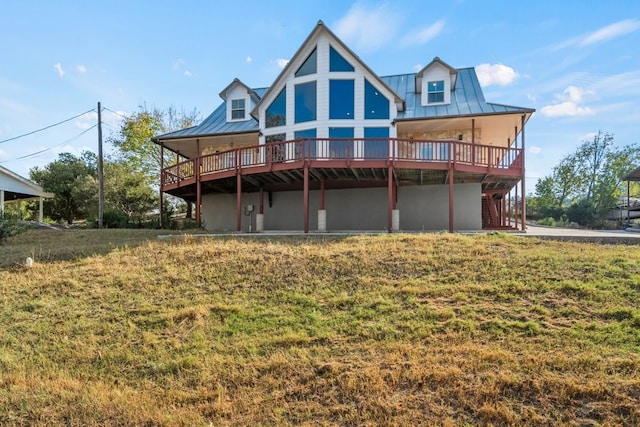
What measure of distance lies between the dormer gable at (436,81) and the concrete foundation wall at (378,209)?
4220 millimetres

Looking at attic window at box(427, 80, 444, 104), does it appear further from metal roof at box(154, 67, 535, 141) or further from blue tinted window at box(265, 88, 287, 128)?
blue tinted window at box(265, 88, 287, 128)

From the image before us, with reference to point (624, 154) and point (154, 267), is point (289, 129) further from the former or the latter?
point (624, 154)

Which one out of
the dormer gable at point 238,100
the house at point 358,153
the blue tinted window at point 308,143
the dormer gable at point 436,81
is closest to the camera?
the blue tinted window at point 308,143

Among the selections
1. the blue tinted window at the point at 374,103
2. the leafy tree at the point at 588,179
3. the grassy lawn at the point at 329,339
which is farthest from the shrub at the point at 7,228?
the leafy tree at the point at 588,179

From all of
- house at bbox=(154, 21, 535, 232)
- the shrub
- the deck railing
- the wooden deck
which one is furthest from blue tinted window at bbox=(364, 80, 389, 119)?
the shrub

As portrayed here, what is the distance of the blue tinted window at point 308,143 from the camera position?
13023mm

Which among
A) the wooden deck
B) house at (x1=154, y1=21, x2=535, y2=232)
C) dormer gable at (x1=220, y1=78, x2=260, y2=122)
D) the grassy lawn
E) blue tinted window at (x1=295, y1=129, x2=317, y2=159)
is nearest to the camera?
the grassy lawn

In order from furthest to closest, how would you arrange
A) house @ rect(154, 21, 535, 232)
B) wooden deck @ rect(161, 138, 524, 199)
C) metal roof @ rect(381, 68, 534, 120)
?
metal roof @ rect(381, 68, 534, 120), house @ rect(154, 21, 535, 232), wooden deck @ rect(161, 138, 524, 199)

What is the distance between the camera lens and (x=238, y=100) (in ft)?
64.7

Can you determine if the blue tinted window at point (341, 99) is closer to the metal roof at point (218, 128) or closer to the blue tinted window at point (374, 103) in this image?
the blue tinted window at point (374, 103)

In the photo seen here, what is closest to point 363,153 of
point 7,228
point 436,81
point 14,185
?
point 436,81

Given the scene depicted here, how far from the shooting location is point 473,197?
15844 millimetres

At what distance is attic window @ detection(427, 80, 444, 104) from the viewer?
55.5 ft

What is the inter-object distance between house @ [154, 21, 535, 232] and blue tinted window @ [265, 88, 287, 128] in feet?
0.17
